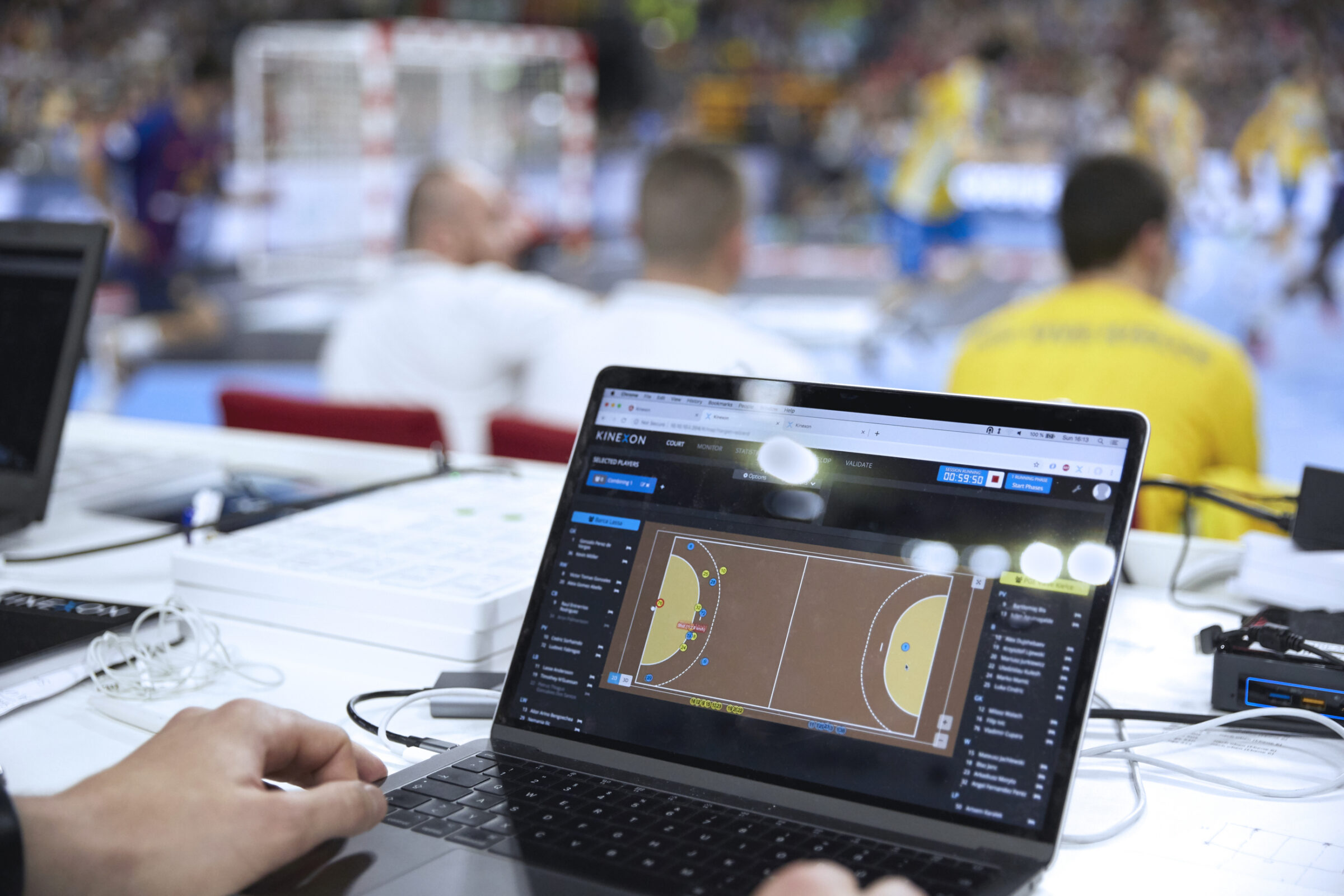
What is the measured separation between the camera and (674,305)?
2004 millimetres

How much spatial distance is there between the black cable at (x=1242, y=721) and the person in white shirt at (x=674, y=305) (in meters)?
1.07

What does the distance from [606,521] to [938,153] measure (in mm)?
7310

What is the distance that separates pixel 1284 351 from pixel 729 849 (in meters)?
7.51

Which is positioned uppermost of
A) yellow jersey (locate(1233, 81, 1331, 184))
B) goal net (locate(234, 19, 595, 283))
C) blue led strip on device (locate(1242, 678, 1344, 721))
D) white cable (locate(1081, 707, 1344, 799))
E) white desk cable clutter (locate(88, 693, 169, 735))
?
yellow jersey (locate(1233, 81, 1331, 184))

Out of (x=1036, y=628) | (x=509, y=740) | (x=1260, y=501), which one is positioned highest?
(x=1260, y=501)

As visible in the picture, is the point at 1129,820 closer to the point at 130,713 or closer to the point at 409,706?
the point at 409,706

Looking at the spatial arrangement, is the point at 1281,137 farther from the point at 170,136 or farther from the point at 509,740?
the point at 509,740

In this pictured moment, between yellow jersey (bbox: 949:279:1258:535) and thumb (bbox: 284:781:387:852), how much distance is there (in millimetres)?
1273

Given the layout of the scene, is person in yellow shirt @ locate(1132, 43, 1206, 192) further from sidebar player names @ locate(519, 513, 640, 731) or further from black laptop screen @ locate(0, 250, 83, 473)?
sidebar player names @ locate(519, 513, 640, 731)

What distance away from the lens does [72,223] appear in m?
1.25

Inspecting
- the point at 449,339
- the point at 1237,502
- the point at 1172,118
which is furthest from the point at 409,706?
the point at 1172,118

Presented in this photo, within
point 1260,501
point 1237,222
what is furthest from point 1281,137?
point 1260,501

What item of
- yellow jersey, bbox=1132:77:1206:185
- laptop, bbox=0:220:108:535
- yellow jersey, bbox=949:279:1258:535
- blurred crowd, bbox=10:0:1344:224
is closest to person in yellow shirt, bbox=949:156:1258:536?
yellow jersey, bbox=949:279:1258:535

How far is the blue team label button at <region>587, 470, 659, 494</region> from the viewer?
0.75m
